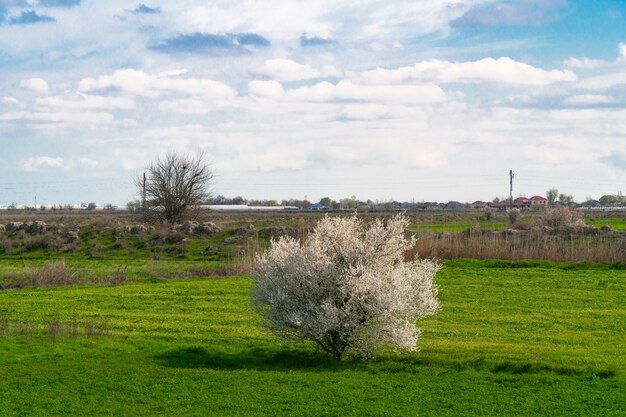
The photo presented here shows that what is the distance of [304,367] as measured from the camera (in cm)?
1675

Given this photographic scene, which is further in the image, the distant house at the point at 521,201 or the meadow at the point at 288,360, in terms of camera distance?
the distant house at the point at 521,201

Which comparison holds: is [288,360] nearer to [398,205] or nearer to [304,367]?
[304,367]

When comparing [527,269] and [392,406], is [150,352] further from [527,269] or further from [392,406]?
[527,269]

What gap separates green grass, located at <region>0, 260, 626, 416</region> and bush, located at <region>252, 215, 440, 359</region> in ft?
2.21

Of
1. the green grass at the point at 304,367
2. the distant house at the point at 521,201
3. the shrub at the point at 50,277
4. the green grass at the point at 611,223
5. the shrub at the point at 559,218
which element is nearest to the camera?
the green grass at the point at 304,367

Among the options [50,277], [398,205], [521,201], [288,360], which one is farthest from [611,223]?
[521,201]

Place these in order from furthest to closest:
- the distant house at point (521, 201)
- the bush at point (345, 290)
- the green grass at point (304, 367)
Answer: the distant house at point (521, 201), the bush at point (345, 290), the green grass at point (304, 367)

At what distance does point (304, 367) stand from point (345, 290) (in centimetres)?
195

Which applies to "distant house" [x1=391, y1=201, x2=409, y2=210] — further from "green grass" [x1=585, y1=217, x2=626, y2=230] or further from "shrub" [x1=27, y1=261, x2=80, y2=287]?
"shrub" [x1=27, y1=261, x2=80, y2=287]

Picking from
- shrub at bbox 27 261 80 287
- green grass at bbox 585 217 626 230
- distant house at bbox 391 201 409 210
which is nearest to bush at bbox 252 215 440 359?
shrub at bbox 27 261 80 287

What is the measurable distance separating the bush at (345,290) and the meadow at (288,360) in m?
0.68

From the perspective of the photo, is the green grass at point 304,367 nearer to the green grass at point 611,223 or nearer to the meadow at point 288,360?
the meadow at point 288,360

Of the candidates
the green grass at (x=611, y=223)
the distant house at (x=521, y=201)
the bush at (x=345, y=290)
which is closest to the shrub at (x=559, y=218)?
the green grass at (x=611, y=223)

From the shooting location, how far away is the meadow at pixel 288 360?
13328 millimetres
